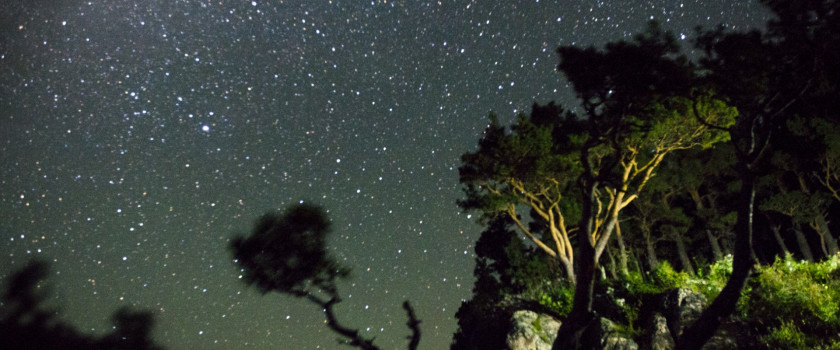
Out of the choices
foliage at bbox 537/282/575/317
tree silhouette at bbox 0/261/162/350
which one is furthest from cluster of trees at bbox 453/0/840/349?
tree silhouette at bbox 0/261/162/350

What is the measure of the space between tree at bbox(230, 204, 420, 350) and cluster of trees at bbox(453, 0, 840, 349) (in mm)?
6286

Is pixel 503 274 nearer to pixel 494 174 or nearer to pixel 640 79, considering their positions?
pixel 494 174

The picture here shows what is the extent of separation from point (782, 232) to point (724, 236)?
4.76 m

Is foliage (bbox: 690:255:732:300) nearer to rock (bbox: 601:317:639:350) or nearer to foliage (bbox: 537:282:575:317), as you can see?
rock (bbox: 601:317:639:350)

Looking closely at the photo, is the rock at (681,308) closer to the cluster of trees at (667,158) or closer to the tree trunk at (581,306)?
the cluster of trees at (667,158)

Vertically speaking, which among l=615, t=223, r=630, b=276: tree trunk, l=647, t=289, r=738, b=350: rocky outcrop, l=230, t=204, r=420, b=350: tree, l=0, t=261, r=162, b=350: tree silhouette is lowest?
l=647, t=289, r=738, b=350: rocky outcrop

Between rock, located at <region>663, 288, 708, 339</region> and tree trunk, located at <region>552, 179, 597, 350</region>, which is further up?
tree trunk, located at <region>552, 179, 597, 350</region>

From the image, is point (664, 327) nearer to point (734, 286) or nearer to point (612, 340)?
point (612, 340)

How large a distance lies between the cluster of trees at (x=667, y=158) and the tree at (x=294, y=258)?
6.29 metres

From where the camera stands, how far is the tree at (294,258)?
47.7 feet

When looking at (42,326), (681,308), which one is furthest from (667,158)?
(42,326)

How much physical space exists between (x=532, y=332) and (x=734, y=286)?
7.28m

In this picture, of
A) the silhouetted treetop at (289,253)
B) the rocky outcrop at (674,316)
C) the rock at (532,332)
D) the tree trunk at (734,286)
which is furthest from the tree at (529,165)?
the tree trunk at (734,286)

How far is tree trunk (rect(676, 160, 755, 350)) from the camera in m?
6.69
